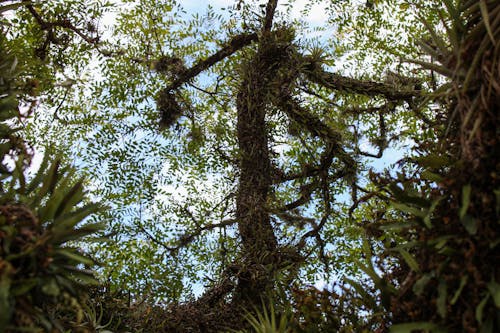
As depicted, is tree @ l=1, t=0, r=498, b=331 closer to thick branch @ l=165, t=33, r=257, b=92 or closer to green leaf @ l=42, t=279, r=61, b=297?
thick branch @ l=165, t=33, r=257, b=92

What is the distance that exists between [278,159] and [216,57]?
5.09ft

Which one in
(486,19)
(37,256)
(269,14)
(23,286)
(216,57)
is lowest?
(23,286)

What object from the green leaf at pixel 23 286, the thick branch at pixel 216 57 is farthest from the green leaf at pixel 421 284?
the thick branch at pixel 216 57

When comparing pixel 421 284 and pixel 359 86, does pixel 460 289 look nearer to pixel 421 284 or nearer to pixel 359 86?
pixel 421 284

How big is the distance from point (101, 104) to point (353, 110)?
3630 millimetres

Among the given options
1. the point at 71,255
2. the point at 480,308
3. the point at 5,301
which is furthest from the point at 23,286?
the point at 480,308

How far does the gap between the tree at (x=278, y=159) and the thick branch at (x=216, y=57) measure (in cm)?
2

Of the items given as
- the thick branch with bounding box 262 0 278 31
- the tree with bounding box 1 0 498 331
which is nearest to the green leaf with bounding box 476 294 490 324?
the tree with bounding box 1 0 498 331

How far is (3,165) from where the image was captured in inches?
94.4

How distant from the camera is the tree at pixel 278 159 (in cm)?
219

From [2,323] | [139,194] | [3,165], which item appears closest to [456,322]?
[2,323]

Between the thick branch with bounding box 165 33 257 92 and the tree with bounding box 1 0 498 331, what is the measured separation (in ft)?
0.05

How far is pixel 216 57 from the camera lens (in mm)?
5609

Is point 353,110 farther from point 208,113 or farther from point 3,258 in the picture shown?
point 3,258
